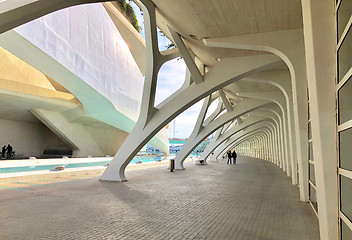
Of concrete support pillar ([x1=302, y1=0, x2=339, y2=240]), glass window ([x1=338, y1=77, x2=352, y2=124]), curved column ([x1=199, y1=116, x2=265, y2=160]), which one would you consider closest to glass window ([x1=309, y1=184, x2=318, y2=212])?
concrete support pillar ([x1=302, y1=0, x2=339, y2=240])

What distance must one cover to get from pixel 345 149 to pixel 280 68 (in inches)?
370

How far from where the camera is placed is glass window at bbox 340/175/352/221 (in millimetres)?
2738

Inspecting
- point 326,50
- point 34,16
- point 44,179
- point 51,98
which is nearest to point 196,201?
point 326,50

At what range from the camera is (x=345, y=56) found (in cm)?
277

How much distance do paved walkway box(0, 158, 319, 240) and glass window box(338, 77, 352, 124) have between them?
2.18m

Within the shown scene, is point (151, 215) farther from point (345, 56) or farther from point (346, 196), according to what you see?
point (345, 56)

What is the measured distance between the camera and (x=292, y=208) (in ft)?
20.2

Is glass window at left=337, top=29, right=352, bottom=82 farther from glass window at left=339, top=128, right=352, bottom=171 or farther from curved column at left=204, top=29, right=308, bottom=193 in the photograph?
curved column at left=204, top=29, right=308, bottom=193

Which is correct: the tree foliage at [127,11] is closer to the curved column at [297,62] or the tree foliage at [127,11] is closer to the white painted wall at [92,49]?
the white painted wall at [92,49]

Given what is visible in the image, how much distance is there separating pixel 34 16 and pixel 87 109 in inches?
804

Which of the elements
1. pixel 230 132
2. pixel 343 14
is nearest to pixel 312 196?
pixel 343 14

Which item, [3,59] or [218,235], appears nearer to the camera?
[218,235]

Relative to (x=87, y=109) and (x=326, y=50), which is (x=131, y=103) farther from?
(x=326, y=50)

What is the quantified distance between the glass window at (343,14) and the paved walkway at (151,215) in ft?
10.1
